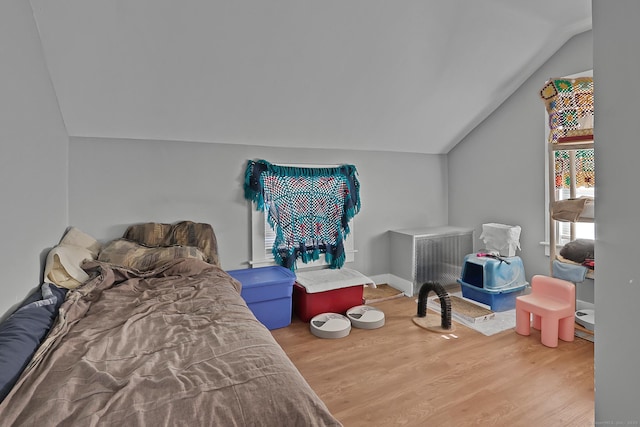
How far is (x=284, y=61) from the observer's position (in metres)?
2.66

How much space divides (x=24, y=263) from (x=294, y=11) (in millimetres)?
2151

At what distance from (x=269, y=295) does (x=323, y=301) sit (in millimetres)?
533

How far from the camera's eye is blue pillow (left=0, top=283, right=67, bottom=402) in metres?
1.16

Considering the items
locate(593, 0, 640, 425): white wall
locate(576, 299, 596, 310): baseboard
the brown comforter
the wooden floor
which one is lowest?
the wooden floor

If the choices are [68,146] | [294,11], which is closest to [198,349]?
[294,11]

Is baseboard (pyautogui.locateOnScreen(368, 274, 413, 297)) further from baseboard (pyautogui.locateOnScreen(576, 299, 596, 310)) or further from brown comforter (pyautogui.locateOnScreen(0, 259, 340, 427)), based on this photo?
brown comforter (pyautogui.locateOnScreen(0, 259, 340, 427))

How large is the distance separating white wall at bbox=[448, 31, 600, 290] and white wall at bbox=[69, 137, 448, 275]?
2.30 feet

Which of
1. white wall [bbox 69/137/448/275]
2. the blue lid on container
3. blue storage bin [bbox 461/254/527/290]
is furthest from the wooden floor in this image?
white wall [bbox 69/137/448/275]

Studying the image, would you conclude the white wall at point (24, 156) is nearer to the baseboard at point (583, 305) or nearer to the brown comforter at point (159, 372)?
the brown comforter at point (159, 372)

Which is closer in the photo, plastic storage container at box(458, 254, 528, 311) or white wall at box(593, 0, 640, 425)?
white wall at box(593, 0, 640, 425)

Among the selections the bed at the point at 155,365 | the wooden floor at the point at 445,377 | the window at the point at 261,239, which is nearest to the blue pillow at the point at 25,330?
the bed at the point at 155,365

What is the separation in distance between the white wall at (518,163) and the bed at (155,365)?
322cm

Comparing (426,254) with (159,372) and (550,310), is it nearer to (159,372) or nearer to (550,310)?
(550,310)

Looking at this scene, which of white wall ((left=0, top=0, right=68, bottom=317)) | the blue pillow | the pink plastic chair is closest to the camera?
the blue pillow
